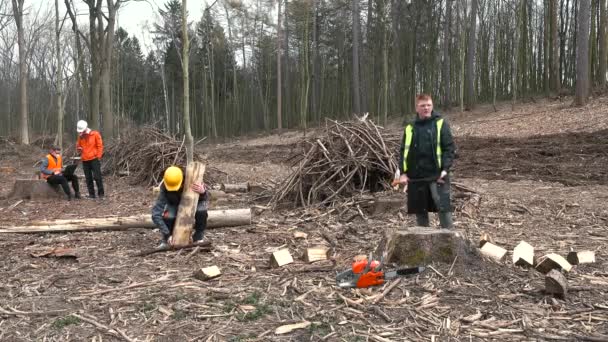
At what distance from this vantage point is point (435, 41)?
27.6 m

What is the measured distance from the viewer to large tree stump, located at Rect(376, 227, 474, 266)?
13.6ft

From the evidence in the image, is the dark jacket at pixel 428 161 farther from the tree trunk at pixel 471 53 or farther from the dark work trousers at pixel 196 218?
the tree trunk at pixel 471 53

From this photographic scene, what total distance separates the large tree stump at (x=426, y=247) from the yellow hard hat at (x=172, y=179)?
91.4 inches

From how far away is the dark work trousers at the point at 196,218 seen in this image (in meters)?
5.39

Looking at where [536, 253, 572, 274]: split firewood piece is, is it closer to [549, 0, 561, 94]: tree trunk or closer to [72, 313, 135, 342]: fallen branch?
[72, 313, 135, 342]: fallen branch

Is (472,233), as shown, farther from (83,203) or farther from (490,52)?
(490,52)

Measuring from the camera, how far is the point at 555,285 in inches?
140

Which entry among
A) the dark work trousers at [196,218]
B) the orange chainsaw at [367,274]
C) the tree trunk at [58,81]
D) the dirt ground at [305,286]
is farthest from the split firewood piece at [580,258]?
the tree trunk at [58,81]

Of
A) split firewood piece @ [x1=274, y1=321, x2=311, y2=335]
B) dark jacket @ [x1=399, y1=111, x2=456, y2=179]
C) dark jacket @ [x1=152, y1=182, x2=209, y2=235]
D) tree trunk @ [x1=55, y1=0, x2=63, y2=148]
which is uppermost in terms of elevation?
tree trunk @ [x1=55, y1=0, x2=63, y2=148]

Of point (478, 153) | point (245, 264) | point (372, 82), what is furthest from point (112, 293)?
point (372, 82)

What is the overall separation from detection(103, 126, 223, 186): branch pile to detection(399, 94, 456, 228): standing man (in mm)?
6964

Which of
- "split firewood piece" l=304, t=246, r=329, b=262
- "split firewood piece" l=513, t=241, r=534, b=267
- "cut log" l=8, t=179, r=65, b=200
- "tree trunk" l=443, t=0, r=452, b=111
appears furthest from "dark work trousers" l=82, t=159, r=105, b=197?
"tree trunk" l=443, t=0, r=452, b=111

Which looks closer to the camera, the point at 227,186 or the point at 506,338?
the point at 506,338

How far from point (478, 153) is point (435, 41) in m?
16.4
